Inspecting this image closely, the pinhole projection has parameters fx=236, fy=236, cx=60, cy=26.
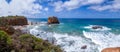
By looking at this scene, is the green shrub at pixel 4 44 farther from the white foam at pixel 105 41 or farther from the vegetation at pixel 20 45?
the white foam at pixel 105 41

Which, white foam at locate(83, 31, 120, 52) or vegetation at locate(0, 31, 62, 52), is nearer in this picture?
vegetation at locate(0, 31, 62, 52)

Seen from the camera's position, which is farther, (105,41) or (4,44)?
(105,41)

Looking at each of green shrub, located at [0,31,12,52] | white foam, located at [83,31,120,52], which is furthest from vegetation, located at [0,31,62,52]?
white foam, located at [83,31,120,52]

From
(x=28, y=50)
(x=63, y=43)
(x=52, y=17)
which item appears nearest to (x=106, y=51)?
(x=28, y=50)

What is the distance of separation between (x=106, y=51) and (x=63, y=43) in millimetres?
11608

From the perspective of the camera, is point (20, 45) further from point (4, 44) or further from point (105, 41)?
point (105, 41)

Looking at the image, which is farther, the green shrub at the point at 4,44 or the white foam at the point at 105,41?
the white foam at the point at 105,41

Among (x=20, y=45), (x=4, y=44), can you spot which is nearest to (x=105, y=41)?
(x=20, y=45)

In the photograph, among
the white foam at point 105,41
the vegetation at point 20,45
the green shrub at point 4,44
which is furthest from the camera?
the white foam at point 105,41

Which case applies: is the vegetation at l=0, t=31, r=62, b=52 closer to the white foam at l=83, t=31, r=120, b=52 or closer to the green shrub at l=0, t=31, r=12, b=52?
the green shrub at l=0, t=31, r=12, b=52

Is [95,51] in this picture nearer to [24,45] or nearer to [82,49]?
[82,49]

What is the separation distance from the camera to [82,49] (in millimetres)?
16156

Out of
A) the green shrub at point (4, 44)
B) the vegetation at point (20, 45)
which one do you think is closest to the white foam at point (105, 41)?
the vegetation at point (20, 45)

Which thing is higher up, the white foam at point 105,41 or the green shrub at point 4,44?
the green shrub at point 4,44
